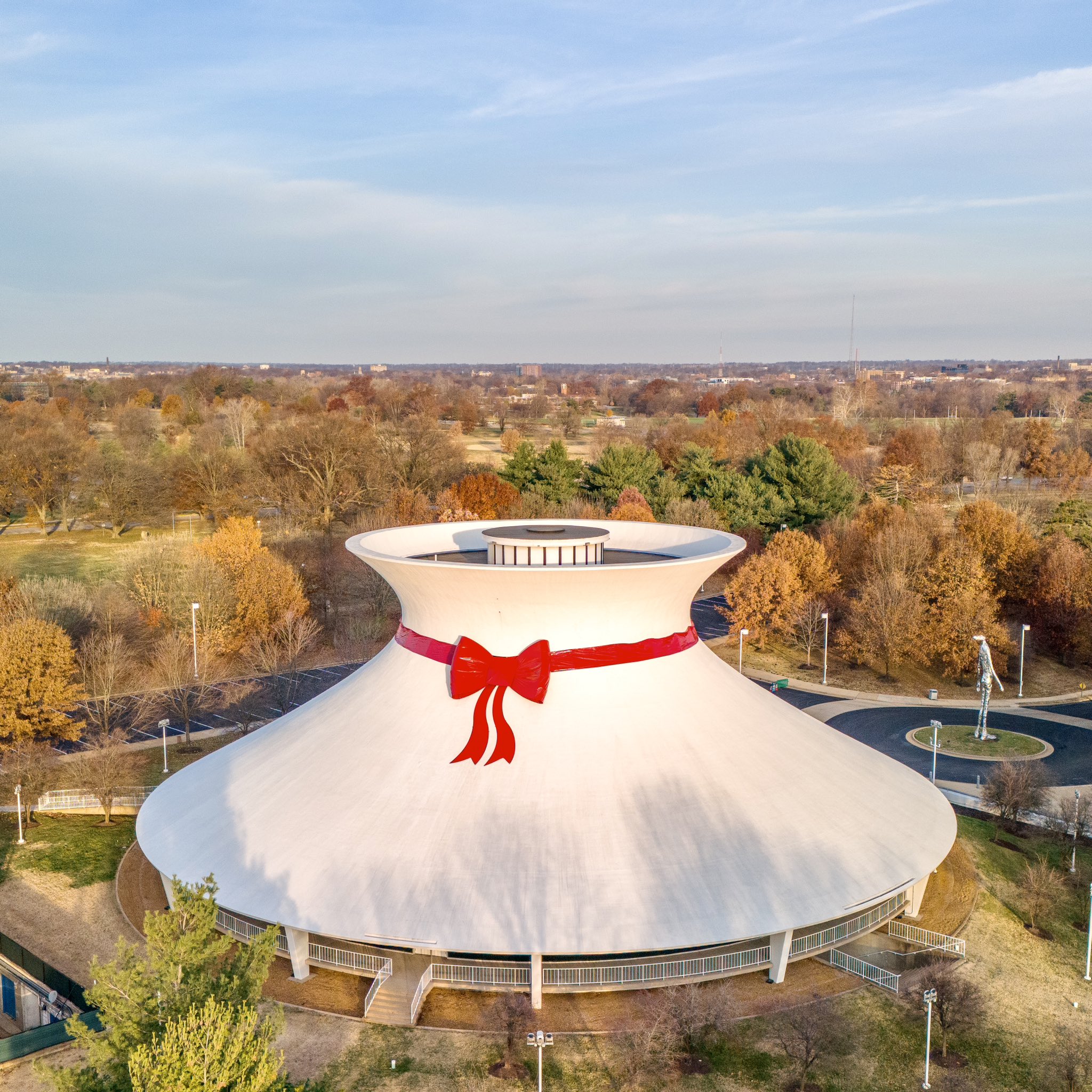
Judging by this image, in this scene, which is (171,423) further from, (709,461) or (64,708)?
(64,708)

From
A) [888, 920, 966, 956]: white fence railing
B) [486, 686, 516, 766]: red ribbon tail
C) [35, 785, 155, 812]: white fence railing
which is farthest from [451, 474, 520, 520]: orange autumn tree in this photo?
[888, 920, 966, 956]: white fence railing

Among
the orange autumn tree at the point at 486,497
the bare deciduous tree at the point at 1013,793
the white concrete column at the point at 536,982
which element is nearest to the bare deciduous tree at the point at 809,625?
the bare deciduous tree at the point at 1013,793

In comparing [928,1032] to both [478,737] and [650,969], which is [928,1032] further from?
[478,737]

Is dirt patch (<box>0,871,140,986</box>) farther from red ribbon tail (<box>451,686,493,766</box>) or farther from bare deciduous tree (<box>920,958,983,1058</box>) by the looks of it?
bare deciduous tree (<box>920,958,983,1058</box>)

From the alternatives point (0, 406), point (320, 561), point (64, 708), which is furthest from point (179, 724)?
point (0, 406)

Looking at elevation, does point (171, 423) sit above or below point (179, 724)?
above
